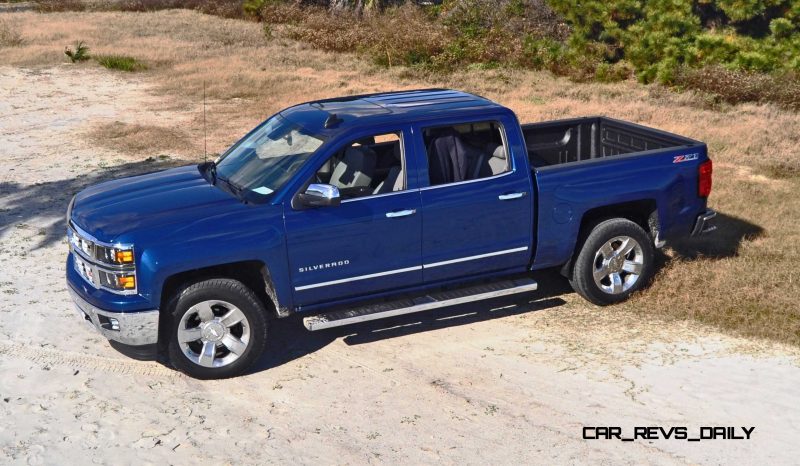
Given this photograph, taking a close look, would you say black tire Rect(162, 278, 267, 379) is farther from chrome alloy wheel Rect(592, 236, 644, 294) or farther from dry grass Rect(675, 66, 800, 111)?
dry grass Rect(675, 66, 800, 111)

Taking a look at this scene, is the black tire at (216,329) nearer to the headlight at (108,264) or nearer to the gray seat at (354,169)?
the headlight at (108,264)

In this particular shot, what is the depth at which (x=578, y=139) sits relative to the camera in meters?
9.44

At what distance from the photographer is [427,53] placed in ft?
72.7

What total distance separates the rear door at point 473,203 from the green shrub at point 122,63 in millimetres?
15628

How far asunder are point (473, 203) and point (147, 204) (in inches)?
98.4

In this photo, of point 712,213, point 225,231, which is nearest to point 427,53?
point 712,213

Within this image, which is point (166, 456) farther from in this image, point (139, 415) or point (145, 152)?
point (145, 152)

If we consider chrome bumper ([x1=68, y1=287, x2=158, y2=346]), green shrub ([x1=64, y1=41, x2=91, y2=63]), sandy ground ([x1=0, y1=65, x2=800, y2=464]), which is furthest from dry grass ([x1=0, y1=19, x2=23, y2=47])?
chrome bumper ([x1=68, y1=287, x2=158, y2=346])

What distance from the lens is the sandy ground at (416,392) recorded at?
19.3ft

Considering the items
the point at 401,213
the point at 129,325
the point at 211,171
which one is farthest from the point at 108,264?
the point at 401,213

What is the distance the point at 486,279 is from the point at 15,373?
373cm

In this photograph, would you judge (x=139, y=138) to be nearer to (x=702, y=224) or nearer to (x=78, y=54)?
(x=78, y=54)

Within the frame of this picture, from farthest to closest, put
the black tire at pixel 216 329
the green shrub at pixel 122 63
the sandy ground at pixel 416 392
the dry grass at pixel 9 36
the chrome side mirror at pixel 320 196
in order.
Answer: the dry grass at pixel 9 36
the green shrub at pixel 122 63
the chrome side mirror at pixel 320 196
the black tire at pixel 216 329
the sandy ground at pixel 416 392

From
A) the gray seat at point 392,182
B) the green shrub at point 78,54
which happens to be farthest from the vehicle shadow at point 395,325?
the green shrub at point 78,54
